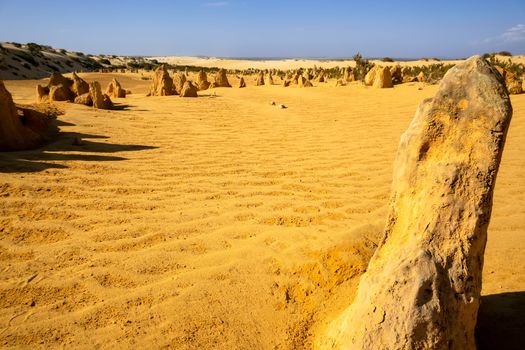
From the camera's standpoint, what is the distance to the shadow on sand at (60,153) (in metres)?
4.86

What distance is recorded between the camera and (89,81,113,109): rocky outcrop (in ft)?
32.4

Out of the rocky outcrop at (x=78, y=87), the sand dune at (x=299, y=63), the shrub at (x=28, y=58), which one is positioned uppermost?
the shrub at (x=28, y=58)

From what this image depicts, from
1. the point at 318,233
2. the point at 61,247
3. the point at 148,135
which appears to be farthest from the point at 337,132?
the point at 61,247

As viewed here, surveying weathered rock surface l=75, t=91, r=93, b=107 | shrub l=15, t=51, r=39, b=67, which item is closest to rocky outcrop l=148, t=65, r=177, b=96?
weathered rock surface l=75, t=91, r=93, b=107

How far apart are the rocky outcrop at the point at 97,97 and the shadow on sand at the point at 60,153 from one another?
3.23 meters

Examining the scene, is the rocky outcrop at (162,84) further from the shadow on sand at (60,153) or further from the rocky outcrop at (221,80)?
the shadow on sand at (60,153)

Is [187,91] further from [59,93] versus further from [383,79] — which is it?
[383,79]

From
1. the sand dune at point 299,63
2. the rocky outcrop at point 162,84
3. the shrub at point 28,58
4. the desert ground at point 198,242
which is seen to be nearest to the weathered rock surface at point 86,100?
the desert ground at point 198,242

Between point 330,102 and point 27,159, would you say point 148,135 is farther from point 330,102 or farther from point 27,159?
point 330,102

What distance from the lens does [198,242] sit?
3453 millimetres

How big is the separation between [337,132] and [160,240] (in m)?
5.92

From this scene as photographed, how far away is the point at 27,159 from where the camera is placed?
17.0 ft

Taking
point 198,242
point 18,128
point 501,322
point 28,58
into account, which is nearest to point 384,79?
point 18,128

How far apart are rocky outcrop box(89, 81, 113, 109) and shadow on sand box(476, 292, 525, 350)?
960 cm
